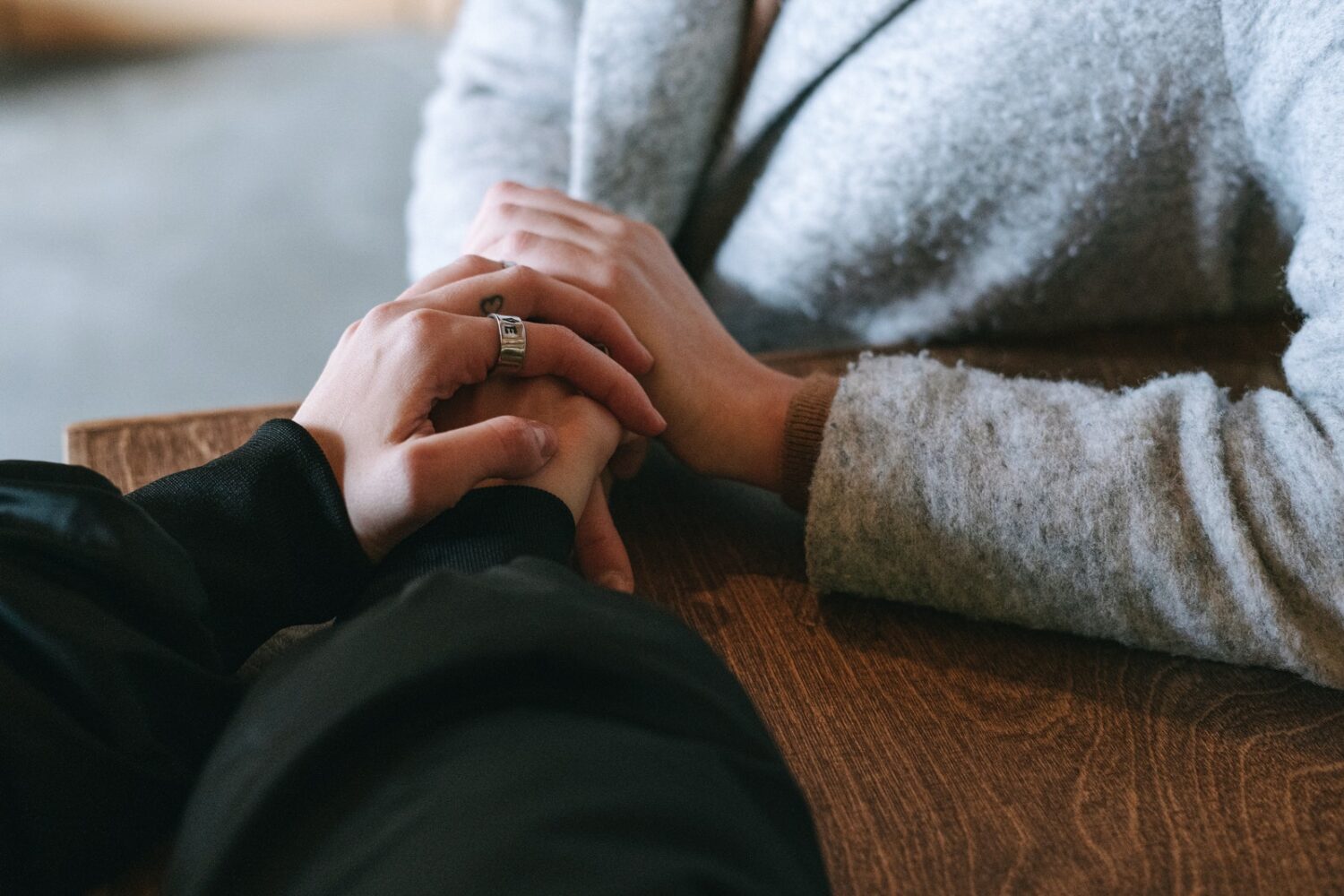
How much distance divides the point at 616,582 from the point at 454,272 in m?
0.19

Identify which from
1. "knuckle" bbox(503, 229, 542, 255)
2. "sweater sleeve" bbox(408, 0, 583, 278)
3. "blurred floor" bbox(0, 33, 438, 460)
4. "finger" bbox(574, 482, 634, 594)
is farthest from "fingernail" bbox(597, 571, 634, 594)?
"blurred floor" bbox(0, 33, 438, 460)

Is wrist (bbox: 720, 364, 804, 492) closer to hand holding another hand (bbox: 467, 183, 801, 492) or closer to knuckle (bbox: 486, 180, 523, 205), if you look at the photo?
hand holding another hand (bbox: 467, 183, 801, 492)

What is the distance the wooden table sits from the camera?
1.25 ft

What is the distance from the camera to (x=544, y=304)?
0.55 meters

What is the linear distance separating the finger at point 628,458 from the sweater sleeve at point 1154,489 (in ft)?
0.39

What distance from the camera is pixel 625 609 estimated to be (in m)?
0.35

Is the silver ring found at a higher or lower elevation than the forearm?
higher

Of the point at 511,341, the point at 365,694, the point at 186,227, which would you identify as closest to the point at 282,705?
the point at 365,694

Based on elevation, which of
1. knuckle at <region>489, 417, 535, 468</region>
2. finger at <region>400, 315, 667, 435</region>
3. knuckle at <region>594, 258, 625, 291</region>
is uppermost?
knuckle at <region>594, 258, 625, 291</region>

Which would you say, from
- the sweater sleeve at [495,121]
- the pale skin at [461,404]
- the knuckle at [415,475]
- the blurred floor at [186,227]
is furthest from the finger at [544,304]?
the blurred floor at [186,227]

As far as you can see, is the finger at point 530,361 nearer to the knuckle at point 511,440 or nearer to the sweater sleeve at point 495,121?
the knuckle at point 511,440

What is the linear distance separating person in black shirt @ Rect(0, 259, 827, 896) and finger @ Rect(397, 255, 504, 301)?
8cm

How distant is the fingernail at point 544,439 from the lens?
482 millimetres

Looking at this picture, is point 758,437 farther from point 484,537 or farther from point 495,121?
point 495,121
